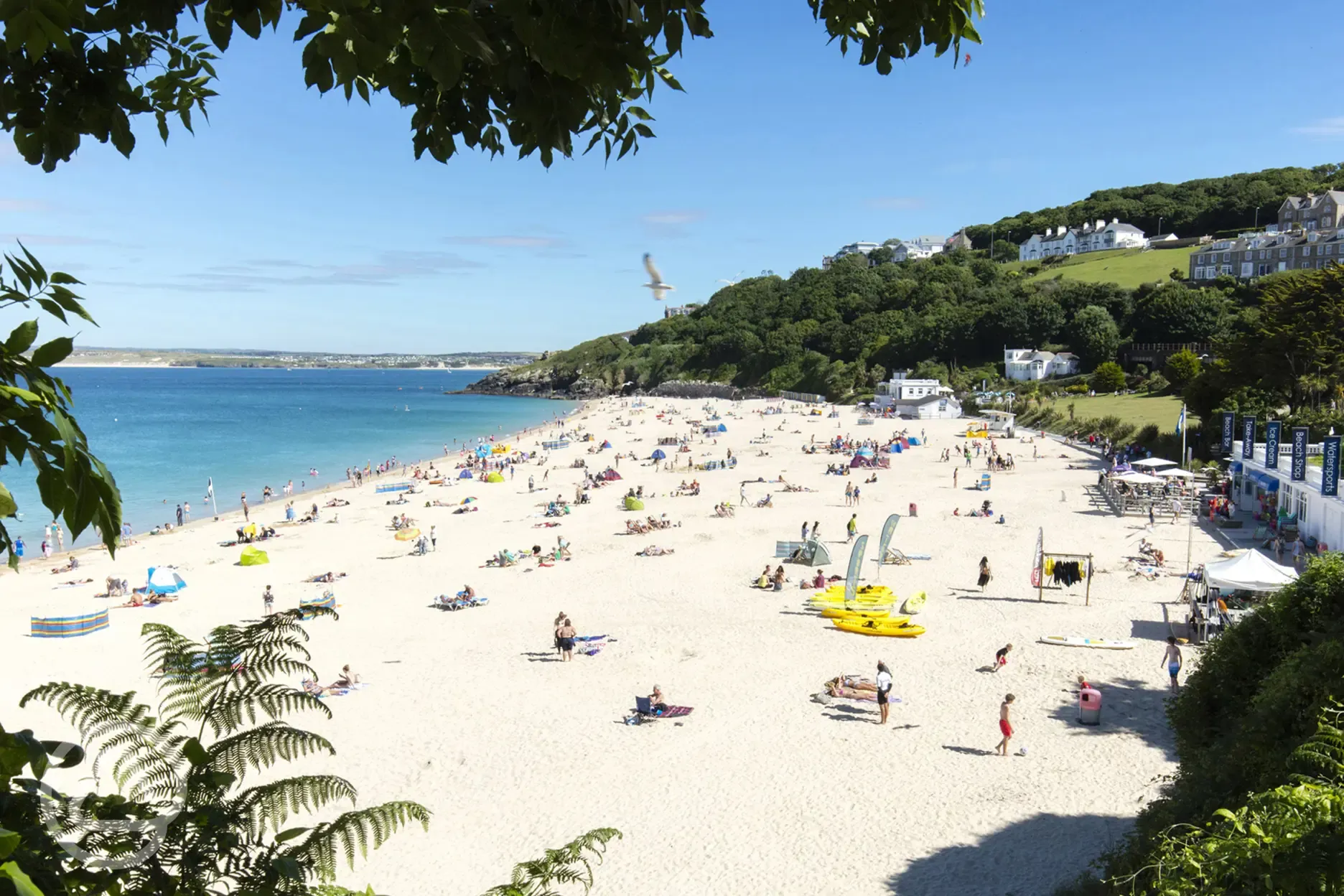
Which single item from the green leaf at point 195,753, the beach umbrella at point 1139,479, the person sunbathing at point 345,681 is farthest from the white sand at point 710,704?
the green leaf at point 195,753

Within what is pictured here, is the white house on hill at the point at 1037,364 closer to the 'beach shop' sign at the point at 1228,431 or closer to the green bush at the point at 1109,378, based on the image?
the green bush at the point at 1109,378

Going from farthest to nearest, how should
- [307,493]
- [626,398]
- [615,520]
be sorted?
[626,398] < [307,493] < [615,520]

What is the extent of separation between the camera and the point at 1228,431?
3206cm

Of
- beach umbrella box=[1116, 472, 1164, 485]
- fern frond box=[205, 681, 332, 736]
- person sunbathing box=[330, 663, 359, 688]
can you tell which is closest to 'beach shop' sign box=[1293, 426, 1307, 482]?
beach umbrella box=[1116, 472, 1164, 485]

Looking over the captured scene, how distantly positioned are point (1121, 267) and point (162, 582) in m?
101

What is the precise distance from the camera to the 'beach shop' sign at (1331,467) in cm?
2036

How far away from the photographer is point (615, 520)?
31094mm

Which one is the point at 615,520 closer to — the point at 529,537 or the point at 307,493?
the point at 529,537

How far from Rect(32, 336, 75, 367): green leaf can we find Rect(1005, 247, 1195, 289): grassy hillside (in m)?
94.9

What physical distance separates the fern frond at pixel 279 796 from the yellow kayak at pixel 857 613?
49.2 feet

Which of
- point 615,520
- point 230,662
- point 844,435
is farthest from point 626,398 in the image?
point 230,662

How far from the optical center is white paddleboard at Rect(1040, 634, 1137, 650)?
1631 centimetres

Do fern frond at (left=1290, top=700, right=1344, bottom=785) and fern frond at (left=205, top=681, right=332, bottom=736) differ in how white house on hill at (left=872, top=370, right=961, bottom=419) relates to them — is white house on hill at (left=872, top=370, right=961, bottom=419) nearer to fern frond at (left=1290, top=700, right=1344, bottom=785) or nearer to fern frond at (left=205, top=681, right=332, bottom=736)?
fern frond at (left=1290, top=700, right=1344, bottom=785)

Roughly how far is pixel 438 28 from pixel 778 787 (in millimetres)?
11130
